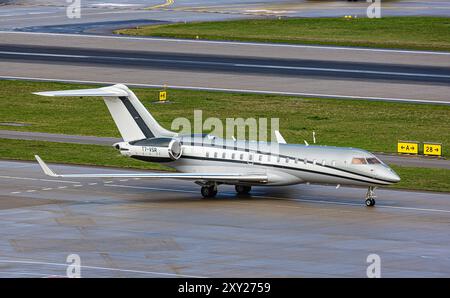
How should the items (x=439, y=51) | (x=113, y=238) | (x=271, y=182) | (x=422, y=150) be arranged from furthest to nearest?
(x=439, y=51) → (x=422, y=150) → (x=271, y=182) → (x=113, y=238)

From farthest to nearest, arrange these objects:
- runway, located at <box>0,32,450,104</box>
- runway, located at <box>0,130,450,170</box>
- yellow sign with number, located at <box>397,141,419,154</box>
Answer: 1. runway, located at <box>0,32,450,104</box>
2. yellow sign with number, located at <box>397,141,419,154</box>
3. runway, located at <box>0,130,450,170</box>

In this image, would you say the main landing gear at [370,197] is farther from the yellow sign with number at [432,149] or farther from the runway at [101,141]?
the yellow sign with number at [432,149]

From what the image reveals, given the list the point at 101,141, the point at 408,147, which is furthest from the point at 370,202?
the point at 101,141

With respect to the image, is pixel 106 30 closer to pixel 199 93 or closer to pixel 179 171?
pixel 199 93

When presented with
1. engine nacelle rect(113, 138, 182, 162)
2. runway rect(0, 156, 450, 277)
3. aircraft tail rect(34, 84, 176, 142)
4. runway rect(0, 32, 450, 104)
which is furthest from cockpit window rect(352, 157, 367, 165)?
runway rect(0, 32, 450, 104)

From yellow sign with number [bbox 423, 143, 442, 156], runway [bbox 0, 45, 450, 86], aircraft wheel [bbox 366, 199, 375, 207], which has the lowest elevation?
aircraft wheel [bbox 366, 199, 375, 207]

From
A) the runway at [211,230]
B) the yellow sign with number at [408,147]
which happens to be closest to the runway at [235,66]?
the yellow sign with number at [408,147]

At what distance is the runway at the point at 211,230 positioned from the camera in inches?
1775

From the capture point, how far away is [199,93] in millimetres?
93312

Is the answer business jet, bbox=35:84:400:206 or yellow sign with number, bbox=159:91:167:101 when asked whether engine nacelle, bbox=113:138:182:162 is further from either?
yellow sign with number, bbox=159:91:167:101

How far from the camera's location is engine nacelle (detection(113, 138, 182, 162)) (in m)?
60.3

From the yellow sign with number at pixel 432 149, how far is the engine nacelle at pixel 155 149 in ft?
61.3
